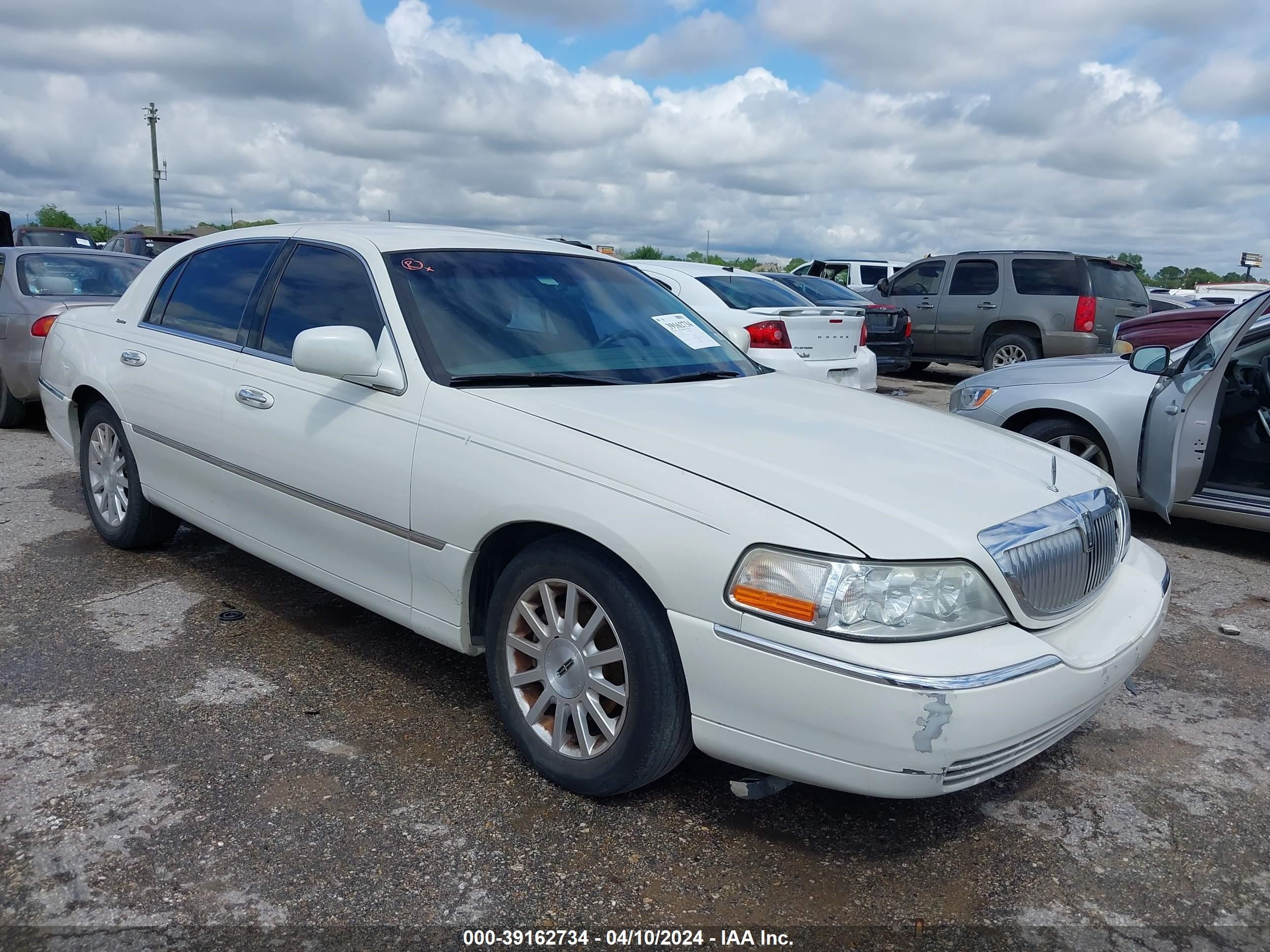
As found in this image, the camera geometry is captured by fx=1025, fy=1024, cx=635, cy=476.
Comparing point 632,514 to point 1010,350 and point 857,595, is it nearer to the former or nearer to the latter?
point 857,595

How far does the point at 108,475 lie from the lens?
505 centimetres

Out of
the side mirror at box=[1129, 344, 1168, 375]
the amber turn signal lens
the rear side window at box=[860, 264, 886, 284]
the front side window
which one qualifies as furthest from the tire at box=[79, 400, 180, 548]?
the rear side window at box=[860, 264, 886, 284]

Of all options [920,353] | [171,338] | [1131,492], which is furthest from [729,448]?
[920,353]

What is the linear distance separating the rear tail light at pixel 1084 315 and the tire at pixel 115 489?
1109cm

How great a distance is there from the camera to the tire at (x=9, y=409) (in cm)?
834

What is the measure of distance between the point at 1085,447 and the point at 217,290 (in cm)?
489

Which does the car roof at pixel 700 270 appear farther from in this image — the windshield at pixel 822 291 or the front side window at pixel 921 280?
the front side window at pixel 921 280

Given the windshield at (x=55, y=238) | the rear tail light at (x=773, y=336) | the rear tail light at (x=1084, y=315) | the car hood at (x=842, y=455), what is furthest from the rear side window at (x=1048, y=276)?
the windshield at (x=55, y=238)

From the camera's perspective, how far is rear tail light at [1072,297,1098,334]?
1271 centimetres

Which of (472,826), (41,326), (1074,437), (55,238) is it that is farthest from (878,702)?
(55,238)

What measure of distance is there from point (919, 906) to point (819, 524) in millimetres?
990

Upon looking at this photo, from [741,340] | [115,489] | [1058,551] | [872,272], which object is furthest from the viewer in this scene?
[872,272]

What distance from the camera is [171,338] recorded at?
4516mm

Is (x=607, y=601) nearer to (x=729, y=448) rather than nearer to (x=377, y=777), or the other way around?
(x=729, y=448)
